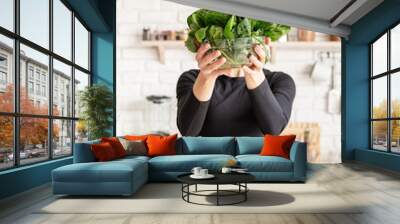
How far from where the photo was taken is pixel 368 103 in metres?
8.28

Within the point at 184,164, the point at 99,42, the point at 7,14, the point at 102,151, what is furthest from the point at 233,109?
the point at 99,42

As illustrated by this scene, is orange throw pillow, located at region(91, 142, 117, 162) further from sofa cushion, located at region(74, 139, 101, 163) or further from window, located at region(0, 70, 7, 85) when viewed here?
window, located at region(0, 70, 7, 85)

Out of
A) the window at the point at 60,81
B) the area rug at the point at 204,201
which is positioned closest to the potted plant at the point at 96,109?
the window at the point at 60,81

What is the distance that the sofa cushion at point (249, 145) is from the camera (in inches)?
231

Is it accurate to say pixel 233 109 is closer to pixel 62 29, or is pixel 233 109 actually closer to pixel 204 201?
pixel 204 201

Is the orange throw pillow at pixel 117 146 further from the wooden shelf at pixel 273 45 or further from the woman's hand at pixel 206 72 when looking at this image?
the wooden shelf at pixel 273 45

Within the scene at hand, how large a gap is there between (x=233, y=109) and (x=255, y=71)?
1112mm

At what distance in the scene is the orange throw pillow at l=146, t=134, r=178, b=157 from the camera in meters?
5.77

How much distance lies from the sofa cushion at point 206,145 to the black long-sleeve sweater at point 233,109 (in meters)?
0.12

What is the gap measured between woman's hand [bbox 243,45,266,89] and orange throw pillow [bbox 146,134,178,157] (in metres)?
1.36

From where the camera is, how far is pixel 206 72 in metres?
4.57

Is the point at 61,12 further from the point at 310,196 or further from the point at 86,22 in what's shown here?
the point at 310,196

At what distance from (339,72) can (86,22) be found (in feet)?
16.3

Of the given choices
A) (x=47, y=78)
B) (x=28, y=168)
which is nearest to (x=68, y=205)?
(x=28, y=168)
